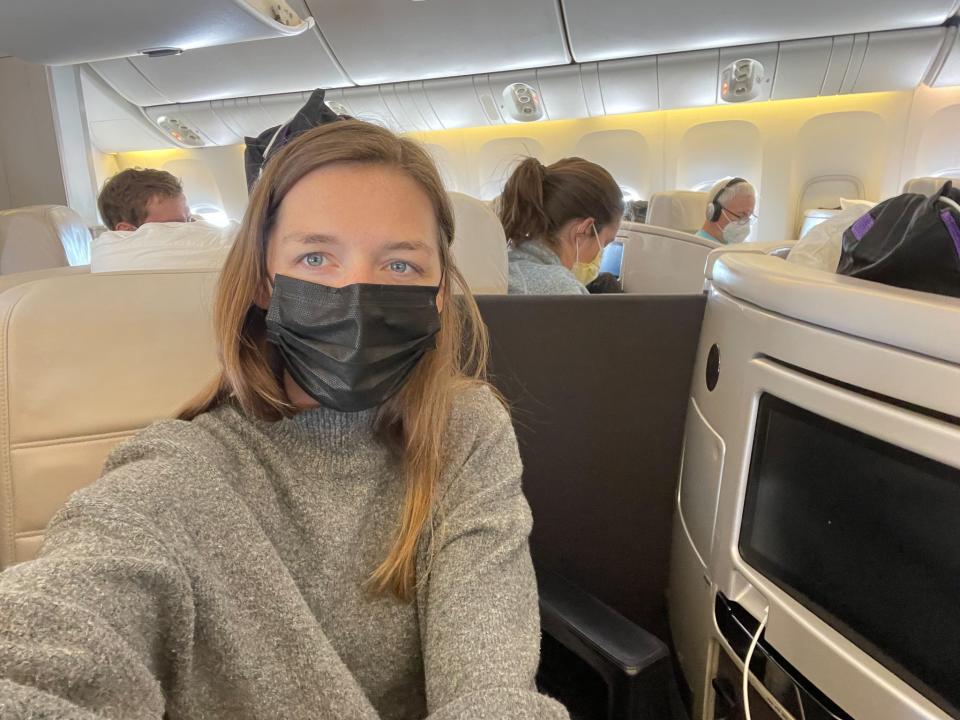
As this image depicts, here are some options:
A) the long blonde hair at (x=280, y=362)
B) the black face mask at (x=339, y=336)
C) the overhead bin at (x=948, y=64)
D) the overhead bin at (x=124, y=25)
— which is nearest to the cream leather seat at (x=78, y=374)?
the long blonde hair at (x=280, y=362)

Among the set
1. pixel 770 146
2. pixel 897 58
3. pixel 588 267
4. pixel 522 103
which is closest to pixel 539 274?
pixel 588 267

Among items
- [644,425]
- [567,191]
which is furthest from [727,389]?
[567,191]

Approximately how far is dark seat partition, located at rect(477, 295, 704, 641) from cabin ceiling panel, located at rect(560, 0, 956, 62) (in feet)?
12.1

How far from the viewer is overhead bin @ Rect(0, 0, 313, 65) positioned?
2871mm

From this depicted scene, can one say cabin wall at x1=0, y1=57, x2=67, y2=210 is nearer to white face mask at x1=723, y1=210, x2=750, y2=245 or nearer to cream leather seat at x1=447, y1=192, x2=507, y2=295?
cream leather seat at x1=447, y1=192, x2=507, y2=295

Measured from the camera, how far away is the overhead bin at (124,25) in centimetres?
287

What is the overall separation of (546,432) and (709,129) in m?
6.37

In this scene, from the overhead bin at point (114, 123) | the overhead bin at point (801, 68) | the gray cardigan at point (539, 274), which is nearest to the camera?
the gray cardigan at point (539, 274)

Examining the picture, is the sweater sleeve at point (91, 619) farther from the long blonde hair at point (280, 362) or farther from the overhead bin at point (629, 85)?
the overhead bin at point (629, 85)

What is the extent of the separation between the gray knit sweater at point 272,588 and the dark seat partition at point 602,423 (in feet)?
1.27

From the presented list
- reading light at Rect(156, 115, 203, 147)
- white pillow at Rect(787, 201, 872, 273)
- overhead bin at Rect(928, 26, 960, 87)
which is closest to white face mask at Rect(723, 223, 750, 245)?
overhead bin at Rect(928, 26, 960, 87)

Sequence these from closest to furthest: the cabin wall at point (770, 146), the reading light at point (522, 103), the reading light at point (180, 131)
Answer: the reading light at point (522, 103)
the cabin wall at point (770, 146)
the reading light at point (180, 131)

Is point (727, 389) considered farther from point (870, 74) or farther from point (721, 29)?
point (870, 74)

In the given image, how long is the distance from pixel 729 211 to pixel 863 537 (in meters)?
3.66
